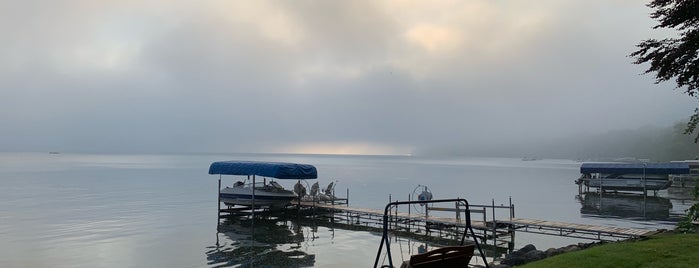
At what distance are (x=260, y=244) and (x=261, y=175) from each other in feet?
26.5

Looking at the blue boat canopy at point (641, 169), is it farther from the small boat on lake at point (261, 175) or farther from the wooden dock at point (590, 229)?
the small boat on lake at point (261, 175)

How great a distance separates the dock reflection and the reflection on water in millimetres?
28421

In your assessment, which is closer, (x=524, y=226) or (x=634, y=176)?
(x=524, y=226)

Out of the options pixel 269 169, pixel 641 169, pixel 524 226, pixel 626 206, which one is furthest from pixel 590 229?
pixel 641 169

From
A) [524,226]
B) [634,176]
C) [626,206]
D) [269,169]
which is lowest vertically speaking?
[626,206]

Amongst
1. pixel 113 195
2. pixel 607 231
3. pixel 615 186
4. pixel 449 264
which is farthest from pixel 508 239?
pixel 113 195

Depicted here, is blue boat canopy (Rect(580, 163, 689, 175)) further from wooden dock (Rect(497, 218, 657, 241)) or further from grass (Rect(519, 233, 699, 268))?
grass (Rect(519, 233, 699, 268))

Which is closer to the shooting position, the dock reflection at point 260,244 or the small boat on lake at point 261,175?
the dock reflection at point 260,244

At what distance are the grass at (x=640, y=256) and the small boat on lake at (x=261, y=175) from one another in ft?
70.4

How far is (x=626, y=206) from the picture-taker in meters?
47.9

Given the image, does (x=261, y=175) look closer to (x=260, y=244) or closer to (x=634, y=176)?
(x=260, y=244)

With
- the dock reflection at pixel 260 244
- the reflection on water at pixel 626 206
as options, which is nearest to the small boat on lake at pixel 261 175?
the dock reflection at pixel 260 244

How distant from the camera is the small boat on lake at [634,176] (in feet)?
176

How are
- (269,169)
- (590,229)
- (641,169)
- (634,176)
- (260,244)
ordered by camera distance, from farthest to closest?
(634,176), (641,169), (269,169), (260,244), (590,229)
